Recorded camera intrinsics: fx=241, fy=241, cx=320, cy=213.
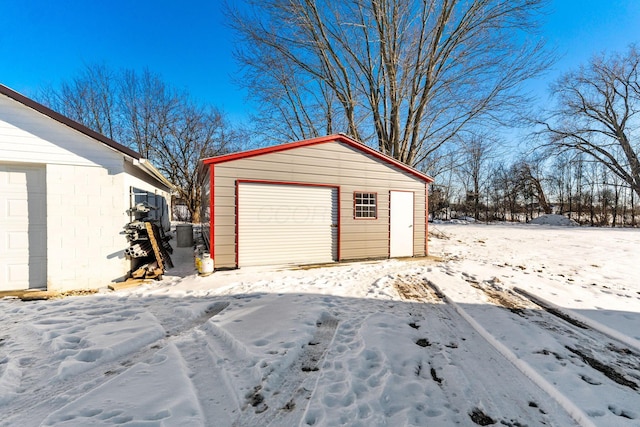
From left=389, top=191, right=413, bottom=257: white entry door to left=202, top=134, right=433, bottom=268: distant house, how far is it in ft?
0.11

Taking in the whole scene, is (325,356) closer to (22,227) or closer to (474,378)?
(474,378)

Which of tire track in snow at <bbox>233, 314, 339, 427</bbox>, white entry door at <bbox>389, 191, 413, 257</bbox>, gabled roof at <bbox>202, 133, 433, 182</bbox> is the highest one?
gabled roof at <bbox>202, 133, 433, 182</bbox>

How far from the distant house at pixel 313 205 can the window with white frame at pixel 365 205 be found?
0.11 ft

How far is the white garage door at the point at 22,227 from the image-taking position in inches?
186

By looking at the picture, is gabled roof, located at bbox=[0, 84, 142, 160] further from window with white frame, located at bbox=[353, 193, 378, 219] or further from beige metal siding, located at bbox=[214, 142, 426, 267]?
window with white frame, located at bbox=[353, 193, 378, 219]

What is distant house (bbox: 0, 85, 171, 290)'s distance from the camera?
4699 mm

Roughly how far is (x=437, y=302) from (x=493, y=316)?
85cm

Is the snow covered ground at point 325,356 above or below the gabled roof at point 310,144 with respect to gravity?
below

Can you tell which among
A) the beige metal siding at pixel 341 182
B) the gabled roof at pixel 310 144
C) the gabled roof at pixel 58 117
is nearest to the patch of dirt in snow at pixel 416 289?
the beige metal siding at pixel 341 182

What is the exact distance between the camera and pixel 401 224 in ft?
26.9

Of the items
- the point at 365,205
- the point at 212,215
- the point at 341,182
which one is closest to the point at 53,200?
the point at 212,215

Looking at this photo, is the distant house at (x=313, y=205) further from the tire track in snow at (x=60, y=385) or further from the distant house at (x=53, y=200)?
the tire track in snow at (x=60, y=385)

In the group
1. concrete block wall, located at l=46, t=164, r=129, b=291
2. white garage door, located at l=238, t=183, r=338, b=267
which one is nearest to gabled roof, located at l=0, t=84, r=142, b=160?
concrete block wall, located at l=46, t=164, r=129, b=291

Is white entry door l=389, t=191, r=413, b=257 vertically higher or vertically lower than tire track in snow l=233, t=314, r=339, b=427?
higher
